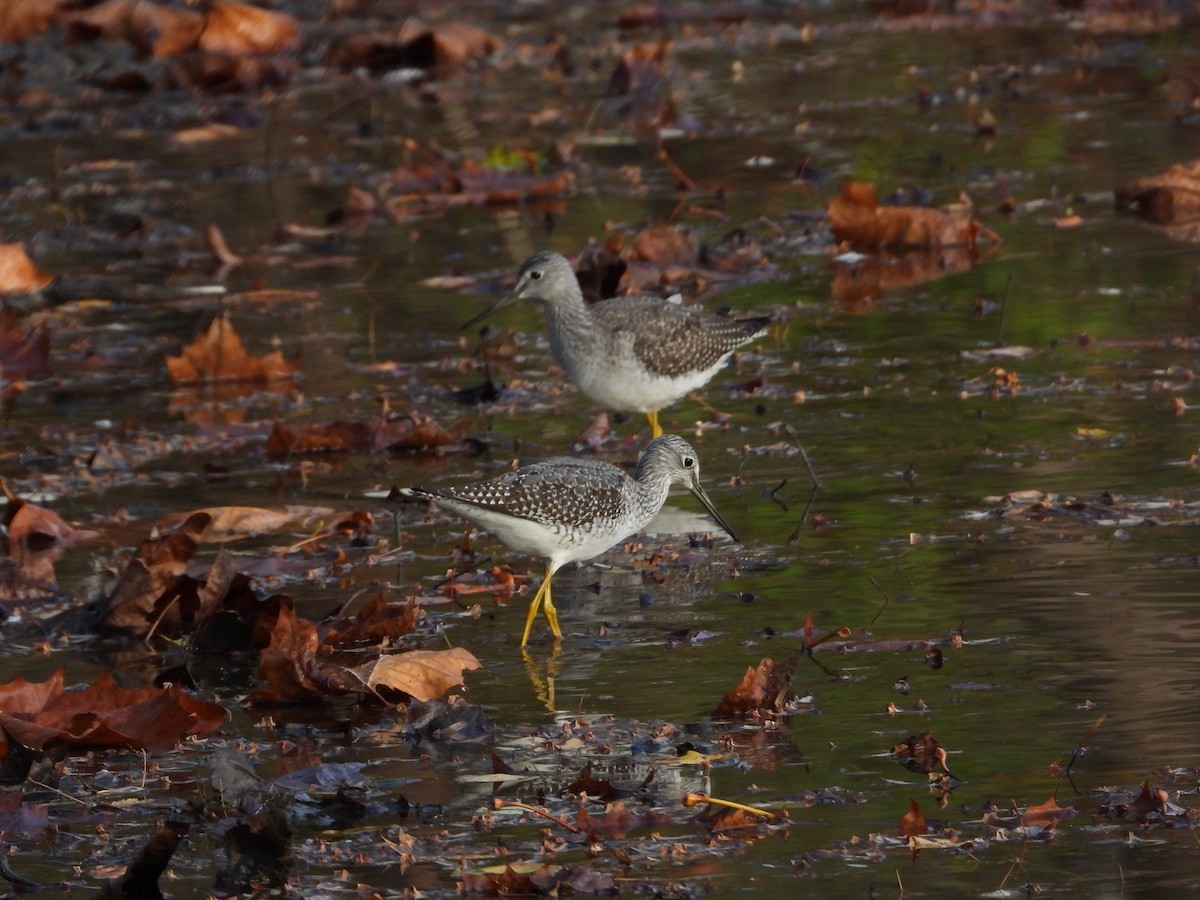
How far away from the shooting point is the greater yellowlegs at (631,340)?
11.1 meters

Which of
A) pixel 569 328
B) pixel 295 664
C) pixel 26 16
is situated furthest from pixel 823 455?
pixel 26 16

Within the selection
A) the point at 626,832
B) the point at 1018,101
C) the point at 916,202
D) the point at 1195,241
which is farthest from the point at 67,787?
the point at 1018,101

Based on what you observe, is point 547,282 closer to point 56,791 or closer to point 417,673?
point 417,673

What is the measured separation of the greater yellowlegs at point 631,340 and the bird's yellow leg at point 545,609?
269cm

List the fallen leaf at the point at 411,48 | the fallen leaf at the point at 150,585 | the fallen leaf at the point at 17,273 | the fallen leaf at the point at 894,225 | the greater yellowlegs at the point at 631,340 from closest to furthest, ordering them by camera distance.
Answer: the fallen leaf at the point at 150,585, the greater yellowlegs at the point at 631,340, the fallen leaf at the point at 894,225, the fallen leaf at the point at 17,273, the fallen leaf at the point at 411,48

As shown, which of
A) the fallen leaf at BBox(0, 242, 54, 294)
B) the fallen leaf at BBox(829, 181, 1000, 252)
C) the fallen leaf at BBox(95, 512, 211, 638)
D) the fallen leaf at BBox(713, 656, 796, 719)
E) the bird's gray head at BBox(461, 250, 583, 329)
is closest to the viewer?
the fallen leaf at BBox(713, 656, 796, 719)

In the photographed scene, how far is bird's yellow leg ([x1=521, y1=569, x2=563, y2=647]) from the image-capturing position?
8188 mm

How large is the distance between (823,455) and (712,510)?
3.75 ft

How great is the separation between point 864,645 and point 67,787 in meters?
2.73

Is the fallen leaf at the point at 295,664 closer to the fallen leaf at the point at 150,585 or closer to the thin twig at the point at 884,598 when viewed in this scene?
the fallen leaf at the point at 150,585

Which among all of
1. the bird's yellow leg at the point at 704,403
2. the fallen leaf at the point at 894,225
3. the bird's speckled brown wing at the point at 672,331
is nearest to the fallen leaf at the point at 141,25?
the fallen leaf at the point at 894,225

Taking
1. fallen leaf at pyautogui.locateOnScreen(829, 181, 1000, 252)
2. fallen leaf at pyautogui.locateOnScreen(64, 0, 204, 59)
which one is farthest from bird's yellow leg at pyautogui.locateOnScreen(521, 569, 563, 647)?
fallen leaf at pyautogui.locateOnScreen(64, 0, 204, 59)

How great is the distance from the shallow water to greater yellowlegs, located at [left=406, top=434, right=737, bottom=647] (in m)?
0.23

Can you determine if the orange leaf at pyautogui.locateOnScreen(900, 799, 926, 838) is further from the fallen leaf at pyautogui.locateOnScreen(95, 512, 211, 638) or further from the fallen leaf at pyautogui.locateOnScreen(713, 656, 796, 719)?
the fallen leaf at pyautogui.locateOnScreen(95, 512, 211, 638)
